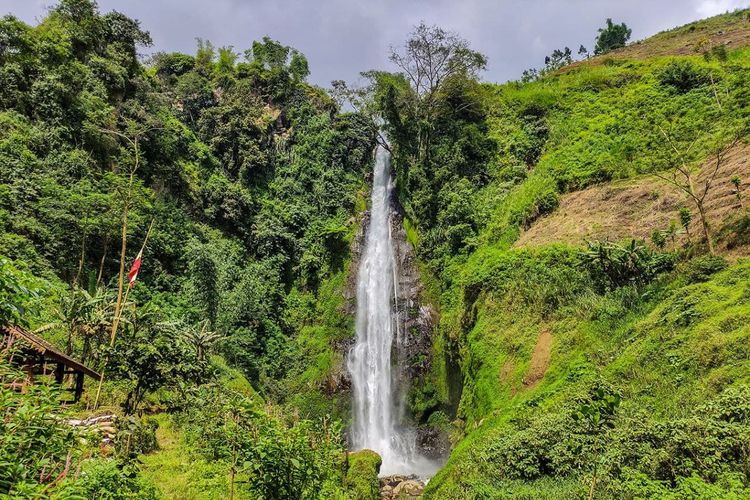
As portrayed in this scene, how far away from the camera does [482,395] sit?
51.1ft

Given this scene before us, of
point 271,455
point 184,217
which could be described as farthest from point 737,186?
point 184,217

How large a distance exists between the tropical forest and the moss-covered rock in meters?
0.09

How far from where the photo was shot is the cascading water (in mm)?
21469

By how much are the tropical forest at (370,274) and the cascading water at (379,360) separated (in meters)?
0.14

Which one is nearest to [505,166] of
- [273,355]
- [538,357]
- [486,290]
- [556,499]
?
[486,290]

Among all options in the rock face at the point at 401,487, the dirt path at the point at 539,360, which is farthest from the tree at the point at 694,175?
the rock face at the point at 401,487

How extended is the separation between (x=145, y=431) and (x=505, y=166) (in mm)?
22131

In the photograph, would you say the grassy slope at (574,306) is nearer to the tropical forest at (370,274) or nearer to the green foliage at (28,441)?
the tropical forest at (370,274)

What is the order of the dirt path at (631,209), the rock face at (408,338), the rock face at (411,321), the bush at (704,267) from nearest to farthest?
the bush at (704,267) < the dirt path at (631,209) < the rock face at (408,338) < the rock face at (411,321)

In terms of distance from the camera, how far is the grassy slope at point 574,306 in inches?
363

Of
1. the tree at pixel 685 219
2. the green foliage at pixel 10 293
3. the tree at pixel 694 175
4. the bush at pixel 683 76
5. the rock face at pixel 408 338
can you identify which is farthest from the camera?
the bush at pixel 683 76

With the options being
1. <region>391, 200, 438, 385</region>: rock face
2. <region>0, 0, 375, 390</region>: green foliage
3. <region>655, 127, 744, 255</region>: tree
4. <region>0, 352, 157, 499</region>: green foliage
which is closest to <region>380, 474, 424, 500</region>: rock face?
<region>391, 200, 438, 385</region>: rock face

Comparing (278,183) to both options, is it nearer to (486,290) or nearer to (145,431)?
(486,290)

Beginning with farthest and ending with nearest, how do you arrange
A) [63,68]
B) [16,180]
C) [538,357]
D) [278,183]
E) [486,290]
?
[278,183], [63,68], [16,180], [486,290], [538,357]
